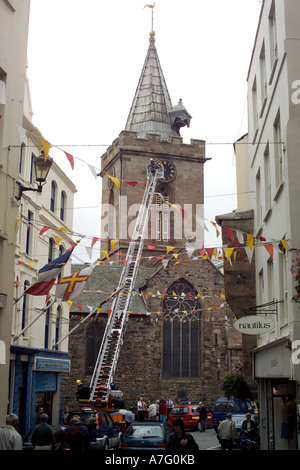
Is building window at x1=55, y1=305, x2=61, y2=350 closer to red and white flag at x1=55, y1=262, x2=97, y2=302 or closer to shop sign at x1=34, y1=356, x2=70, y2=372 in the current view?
→ shop sign at x1=34, y1=356, x2=70, y2=372

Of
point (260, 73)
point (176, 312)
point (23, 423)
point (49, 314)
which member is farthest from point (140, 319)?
point (260, 73)

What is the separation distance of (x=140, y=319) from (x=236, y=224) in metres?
20.5

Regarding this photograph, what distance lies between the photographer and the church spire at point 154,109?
2121 inches

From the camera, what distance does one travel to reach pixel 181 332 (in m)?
38.7

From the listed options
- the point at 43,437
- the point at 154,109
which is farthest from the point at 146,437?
the point at 154,109

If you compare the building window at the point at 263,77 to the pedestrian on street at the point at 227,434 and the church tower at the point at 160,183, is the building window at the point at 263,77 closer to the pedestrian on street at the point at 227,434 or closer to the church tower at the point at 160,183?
the pedestrian on street at the point at 227,434

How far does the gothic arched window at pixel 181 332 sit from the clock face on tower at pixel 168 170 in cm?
1282

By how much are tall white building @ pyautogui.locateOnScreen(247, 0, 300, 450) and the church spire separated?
3593 centimetres

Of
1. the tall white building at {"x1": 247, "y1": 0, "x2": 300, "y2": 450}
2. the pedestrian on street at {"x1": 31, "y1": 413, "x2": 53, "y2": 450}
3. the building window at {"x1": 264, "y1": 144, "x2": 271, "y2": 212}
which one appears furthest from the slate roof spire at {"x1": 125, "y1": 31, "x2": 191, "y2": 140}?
the pedestrian on street at {"x1": 31, "y1": 413, "x2": 53, "y2": 450}

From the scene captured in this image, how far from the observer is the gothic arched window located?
3819 cm

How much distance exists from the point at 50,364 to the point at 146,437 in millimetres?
10300

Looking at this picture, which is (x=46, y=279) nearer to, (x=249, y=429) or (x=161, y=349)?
(x=249, y=429)

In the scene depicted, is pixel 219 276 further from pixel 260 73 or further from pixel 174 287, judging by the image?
pixel 260 73

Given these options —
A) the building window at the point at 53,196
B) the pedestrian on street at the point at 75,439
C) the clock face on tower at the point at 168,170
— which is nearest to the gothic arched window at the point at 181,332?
the clock face on tower at the point at 168,170
